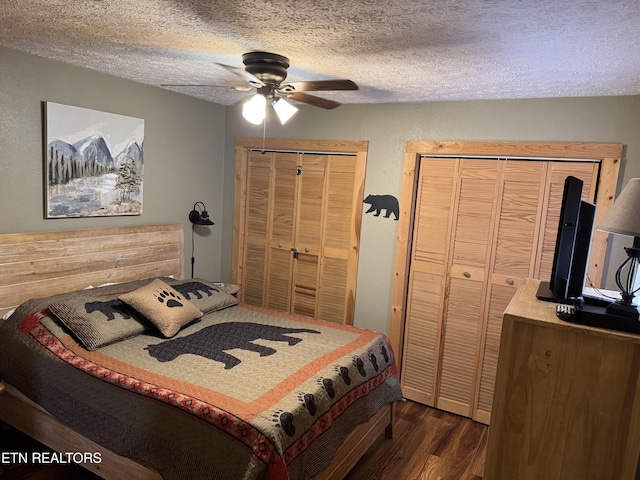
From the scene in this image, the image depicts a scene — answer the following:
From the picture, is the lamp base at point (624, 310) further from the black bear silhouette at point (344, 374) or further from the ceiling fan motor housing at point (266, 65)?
the ceiling fan motor housing at point (266, 65)

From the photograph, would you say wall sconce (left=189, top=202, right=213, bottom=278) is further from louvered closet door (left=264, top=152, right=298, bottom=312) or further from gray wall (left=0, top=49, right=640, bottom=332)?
louvered closet door (left=264, top=152, right=298, bottom=312)

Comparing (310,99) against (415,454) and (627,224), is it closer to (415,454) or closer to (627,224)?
(627,224)

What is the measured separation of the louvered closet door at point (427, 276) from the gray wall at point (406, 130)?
198mm

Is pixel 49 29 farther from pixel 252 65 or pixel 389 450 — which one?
pixel 389 450

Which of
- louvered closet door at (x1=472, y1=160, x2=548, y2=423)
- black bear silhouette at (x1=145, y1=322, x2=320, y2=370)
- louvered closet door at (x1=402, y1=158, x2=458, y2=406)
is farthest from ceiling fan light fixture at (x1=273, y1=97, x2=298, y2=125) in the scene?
louvered closet door at (x1=472, y1=160, x2=548, y2=423)

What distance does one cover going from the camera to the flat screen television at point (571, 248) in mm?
1809

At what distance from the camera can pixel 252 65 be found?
232 centimetres

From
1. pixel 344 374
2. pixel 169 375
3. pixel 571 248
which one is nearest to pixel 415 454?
pixel 344 374

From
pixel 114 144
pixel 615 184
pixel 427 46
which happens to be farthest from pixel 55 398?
pixel 615 184

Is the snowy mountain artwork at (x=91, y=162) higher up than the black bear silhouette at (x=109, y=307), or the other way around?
the snowy mountain artwork at (x=91, y=162)

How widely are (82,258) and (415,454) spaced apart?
255 cm

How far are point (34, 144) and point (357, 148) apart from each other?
7.39ft

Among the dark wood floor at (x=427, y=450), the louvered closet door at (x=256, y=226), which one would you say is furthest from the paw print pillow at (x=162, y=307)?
the dark wood floor at (x=427, y=450)

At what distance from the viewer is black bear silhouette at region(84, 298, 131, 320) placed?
8.95 feet
